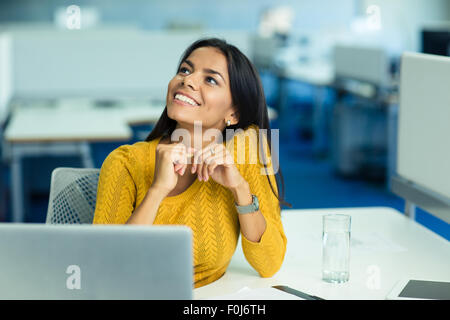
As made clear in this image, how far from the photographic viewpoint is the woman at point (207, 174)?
130 centimetres

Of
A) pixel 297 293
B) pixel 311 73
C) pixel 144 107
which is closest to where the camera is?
pixel 297 293

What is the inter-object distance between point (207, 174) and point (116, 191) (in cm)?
22

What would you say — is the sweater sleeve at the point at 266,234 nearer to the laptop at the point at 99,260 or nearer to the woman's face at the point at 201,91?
the woman's face at the point at 201,91

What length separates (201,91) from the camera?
1.34 meters

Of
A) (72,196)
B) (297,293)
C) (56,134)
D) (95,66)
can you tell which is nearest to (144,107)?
(95,66)

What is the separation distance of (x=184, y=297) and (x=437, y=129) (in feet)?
3.18

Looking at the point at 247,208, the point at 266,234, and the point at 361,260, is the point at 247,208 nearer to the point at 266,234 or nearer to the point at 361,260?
the point at 266,234

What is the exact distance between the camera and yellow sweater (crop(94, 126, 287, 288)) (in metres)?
1.33

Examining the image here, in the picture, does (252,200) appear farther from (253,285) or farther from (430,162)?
(430,162)

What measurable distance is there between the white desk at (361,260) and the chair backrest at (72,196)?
→ 0.39 metres

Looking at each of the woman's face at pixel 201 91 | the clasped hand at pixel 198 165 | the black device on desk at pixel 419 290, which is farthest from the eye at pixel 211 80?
the black device on desk at pixel 419 290
